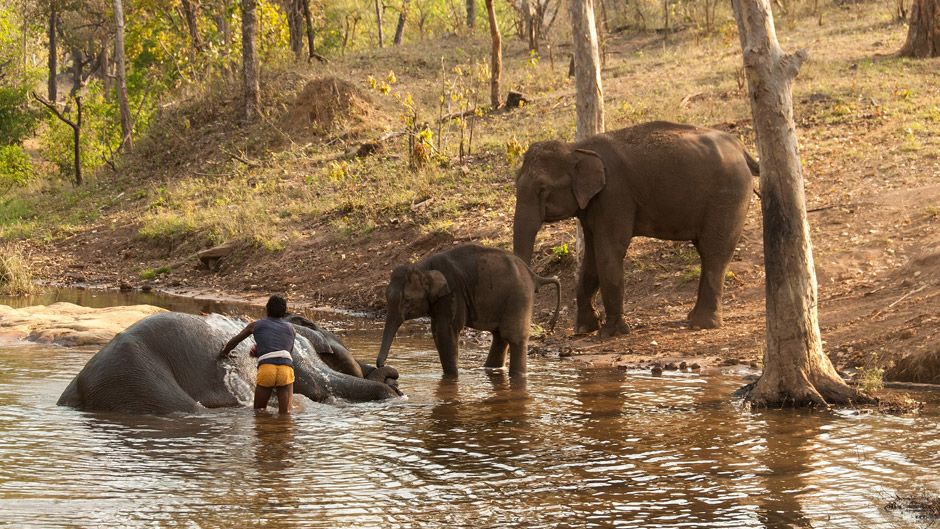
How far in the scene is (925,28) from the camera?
74.6 ft

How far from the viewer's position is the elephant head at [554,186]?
41.9ft

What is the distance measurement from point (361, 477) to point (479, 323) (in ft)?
13.8

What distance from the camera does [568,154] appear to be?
1288 cm

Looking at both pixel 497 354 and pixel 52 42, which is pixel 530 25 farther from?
pixel 52 42

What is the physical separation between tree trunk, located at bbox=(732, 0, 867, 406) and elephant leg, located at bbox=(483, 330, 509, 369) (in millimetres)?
3265

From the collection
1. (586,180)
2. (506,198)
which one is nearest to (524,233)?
(586,180)

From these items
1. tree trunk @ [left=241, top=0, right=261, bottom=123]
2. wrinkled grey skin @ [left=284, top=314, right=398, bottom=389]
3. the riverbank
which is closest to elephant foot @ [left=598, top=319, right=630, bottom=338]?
the riverbank

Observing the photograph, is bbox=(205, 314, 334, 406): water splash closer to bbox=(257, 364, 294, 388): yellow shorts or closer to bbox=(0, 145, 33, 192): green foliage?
bbox=(257, 364, 294, 388): yellow shorts

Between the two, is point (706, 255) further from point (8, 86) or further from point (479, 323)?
point (8, 86)

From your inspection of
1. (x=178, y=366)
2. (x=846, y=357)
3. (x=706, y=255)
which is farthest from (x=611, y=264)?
(x=178, y=366)

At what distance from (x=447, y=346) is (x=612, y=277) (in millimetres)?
2431

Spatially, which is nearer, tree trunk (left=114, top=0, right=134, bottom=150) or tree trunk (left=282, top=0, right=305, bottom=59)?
tree trunk (left=114, top=0, right=134, bottom=150)

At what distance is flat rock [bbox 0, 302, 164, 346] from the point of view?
1331 centimetres

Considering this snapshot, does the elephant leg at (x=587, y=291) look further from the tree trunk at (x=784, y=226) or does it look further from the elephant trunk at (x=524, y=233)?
the tree trunk at (x=784, y=226)
